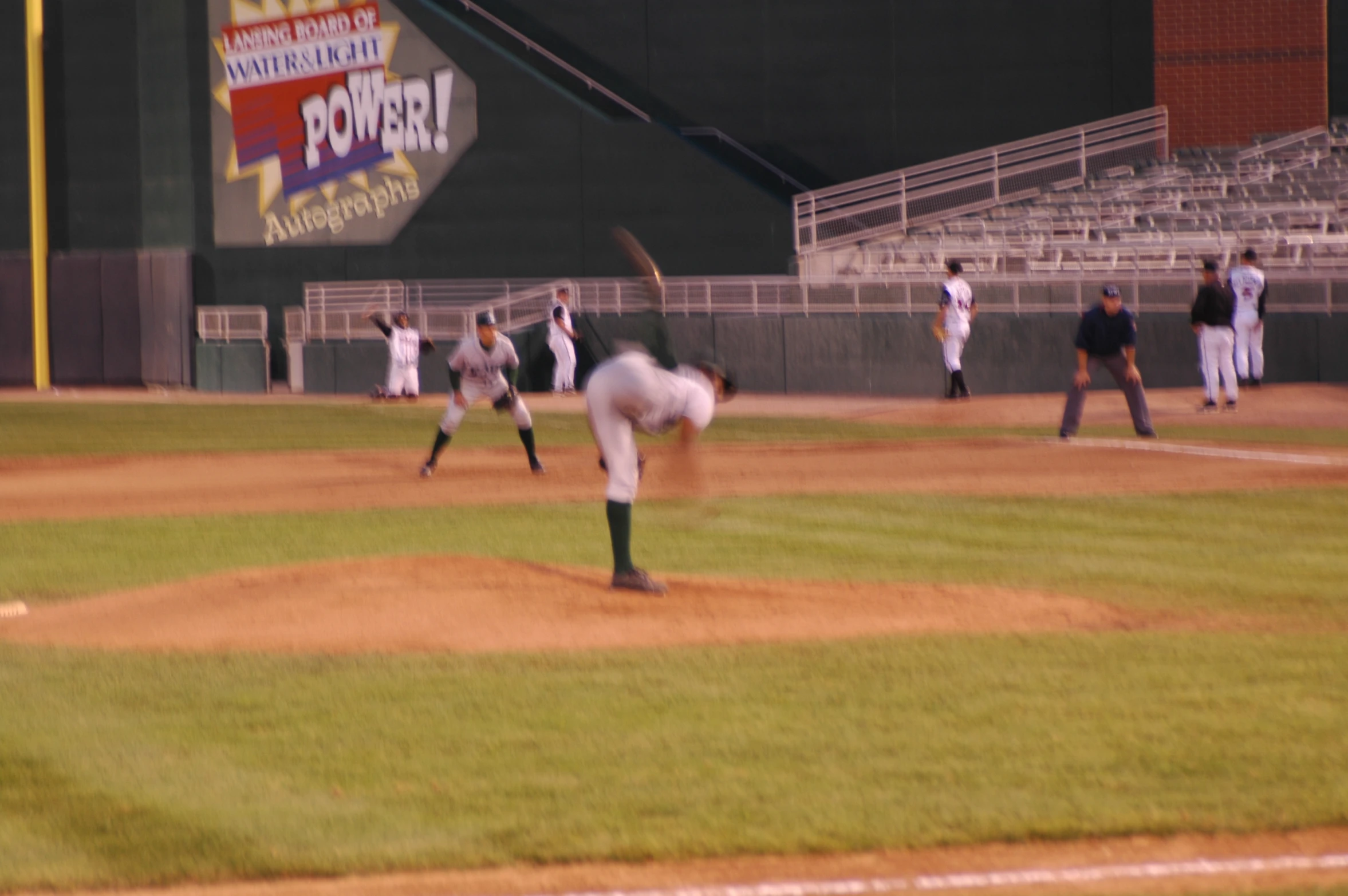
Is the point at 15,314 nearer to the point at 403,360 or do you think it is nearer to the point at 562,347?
the point at 403,360

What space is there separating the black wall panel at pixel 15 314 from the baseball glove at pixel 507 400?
22.5 meters

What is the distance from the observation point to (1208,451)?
60.2ft

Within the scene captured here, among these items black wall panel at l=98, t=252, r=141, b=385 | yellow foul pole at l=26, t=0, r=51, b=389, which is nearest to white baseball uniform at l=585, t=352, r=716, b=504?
black wall panel at l=98, t=252, r=141, b=385

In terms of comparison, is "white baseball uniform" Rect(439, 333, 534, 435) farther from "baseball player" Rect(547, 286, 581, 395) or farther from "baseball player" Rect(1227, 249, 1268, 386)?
"baseball player" Rect(547, 286, 581, 395)

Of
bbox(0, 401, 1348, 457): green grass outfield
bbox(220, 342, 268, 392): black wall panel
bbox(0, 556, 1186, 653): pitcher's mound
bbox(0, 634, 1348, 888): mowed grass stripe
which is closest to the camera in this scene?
bbox(0, 634, 1348, 888): mowed grass stripe

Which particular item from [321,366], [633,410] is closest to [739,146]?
[321,366]

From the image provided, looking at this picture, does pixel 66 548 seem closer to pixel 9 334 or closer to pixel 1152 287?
pixel 1152 287

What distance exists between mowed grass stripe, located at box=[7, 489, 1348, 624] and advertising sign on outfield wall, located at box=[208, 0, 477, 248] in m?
21.8

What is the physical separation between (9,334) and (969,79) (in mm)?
22106

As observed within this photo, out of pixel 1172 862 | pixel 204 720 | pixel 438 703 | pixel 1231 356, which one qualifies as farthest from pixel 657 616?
pixel 1231 356

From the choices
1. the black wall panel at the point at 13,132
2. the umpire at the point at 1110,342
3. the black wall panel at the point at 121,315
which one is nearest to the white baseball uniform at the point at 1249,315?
the umpire at the point at 1110,342

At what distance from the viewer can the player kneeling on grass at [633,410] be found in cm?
955

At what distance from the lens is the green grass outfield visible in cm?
2133

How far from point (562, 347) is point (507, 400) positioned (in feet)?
40.5
